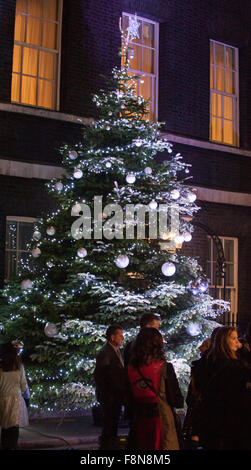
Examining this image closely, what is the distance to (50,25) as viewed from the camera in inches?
535

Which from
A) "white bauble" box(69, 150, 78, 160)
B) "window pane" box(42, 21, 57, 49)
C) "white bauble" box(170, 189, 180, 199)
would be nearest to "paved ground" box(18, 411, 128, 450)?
"white bauble" box(170, 189, 180, 199)

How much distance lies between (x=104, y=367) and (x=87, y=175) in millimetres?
3951

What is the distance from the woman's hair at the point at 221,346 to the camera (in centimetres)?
591

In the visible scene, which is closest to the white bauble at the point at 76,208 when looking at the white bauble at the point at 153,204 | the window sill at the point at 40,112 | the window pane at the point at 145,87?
the white bauble at the point at 153,204

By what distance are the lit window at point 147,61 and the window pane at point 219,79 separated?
1997mm

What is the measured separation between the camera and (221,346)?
5.94m

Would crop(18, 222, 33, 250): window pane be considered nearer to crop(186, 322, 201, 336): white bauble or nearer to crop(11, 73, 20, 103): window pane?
crop(11, 73, 20, 103): window pane

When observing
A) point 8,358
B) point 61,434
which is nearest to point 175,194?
point 8,358

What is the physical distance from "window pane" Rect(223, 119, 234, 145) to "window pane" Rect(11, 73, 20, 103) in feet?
19.5

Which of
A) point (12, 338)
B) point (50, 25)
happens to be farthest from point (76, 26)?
point (12, 338)

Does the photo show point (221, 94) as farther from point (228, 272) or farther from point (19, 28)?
point (19, 28)

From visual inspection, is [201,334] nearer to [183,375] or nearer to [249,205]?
[183,375]

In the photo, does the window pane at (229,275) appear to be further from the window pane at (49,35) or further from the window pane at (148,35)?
the window pane at (49,35)

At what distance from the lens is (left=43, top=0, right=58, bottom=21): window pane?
1354cm
